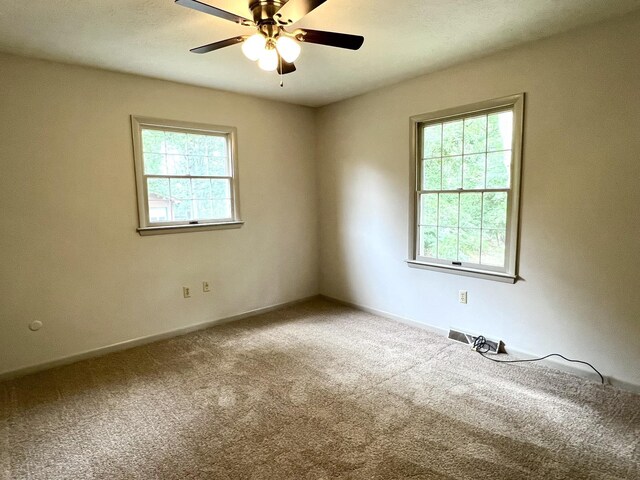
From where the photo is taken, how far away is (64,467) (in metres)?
1.91

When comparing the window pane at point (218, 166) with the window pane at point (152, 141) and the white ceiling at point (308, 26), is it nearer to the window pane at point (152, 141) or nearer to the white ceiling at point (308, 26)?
the window pane at point (152, 141)

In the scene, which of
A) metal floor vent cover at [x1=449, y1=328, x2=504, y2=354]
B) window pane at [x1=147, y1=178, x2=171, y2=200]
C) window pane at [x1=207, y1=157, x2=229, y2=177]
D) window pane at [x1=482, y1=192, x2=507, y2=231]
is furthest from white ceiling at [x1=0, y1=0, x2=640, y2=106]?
metal floor vent cover at [x1=449, y1=328, x2=504, y2=354]

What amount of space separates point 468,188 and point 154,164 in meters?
3.05

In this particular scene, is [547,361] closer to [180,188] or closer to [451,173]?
[451,173]

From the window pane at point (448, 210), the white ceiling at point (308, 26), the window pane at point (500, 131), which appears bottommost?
the window pane at point (448, 210)

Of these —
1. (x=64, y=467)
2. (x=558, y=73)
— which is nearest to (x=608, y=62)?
(x=558, y=73)

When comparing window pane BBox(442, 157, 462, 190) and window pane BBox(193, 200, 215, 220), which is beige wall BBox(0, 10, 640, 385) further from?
window pane BBox(442, 157, 462, 190)

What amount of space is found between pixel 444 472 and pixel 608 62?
111 inches

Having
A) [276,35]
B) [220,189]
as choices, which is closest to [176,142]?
[220,189]

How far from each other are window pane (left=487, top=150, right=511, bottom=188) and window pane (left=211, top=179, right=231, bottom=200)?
8.85ft

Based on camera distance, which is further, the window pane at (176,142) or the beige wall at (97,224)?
the window pane at (176,142)

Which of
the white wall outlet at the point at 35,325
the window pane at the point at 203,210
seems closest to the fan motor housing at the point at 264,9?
the window pane at the point at 203,210

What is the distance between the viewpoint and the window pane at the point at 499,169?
3.05 meters

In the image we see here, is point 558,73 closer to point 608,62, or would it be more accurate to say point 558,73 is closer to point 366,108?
point 608,62
